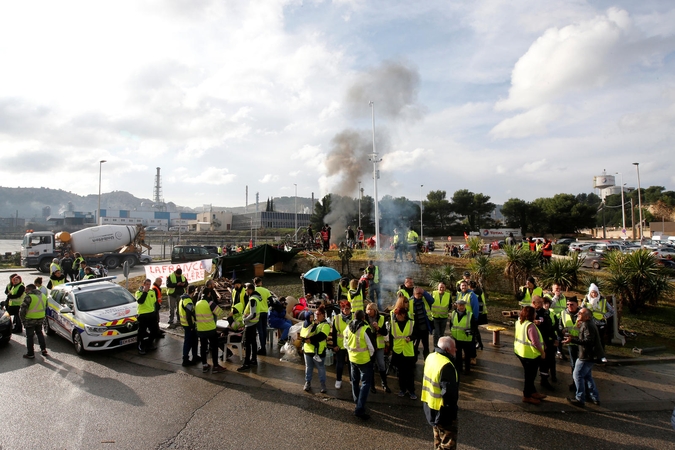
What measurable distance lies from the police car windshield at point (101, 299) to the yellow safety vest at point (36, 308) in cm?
69

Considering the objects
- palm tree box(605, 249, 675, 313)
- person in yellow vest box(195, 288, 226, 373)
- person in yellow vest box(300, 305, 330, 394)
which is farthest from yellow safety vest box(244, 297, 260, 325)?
palm tree box(605, 249, 675, 313)

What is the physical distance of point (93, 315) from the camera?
8703 millimetres

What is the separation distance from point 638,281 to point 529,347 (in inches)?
335

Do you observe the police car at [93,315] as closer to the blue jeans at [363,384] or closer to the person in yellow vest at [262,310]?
the person in yellow vest at [262,310]

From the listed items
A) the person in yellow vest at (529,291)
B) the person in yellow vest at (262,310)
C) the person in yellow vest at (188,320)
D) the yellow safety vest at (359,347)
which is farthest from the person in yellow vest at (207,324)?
the person in yellow vest at (529,291)

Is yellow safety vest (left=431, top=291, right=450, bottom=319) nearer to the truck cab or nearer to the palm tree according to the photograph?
the palm tree

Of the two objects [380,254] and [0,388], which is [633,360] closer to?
[380,254]

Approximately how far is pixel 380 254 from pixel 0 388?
45.3 ft

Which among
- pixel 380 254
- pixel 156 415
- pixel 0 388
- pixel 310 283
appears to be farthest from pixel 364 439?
pixel 380 254

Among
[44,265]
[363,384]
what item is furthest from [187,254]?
[363,384]

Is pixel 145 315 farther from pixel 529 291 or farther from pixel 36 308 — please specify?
pixel 529 291

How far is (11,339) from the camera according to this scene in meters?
9.99

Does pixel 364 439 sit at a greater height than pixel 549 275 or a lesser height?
lesser

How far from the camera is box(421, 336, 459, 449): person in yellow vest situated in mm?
3855
